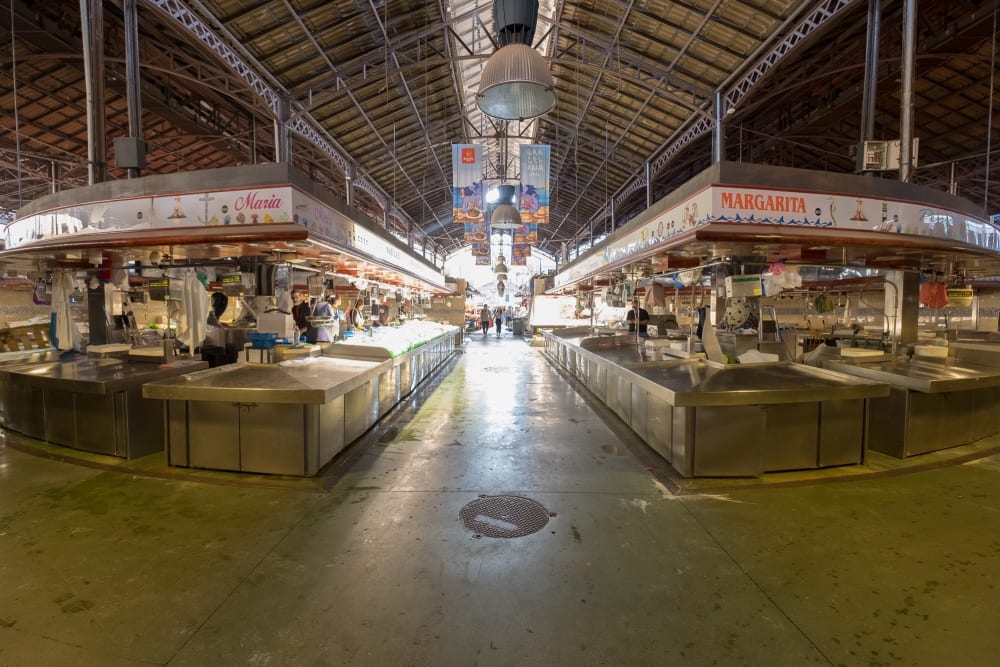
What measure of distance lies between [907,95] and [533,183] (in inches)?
308

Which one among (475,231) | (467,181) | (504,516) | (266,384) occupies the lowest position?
(504,516)

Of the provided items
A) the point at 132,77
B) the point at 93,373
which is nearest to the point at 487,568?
the point at 93,373

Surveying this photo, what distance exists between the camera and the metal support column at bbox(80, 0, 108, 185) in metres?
5.06

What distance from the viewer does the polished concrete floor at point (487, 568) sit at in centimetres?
190

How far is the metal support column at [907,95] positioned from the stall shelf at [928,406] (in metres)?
2.18

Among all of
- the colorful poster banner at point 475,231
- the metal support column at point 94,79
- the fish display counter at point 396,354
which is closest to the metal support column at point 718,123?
the colorful poster banner at point 475,231

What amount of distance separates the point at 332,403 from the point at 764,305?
505 cm

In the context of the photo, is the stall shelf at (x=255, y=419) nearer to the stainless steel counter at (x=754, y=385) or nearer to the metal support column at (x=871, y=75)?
the stainless steel counter at (x=754, y=385)

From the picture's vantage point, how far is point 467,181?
1145cm

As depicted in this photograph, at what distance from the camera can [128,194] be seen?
430 cm

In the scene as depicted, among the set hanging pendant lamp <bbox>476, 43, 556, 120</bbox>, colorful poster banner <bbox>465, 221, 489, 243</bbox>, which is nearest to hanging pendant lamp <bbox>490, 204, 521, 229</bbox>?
colorful poster banner <bbox>465, 221, 489, 243</bbox>

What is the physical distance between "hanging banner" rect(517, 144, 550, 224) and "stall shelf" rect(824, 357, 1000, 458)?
8270mm

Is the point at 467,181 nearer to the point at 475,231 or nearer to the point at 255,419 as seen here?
the point at 475,231

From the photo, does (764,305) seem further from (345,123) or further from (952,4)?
(345,123)
